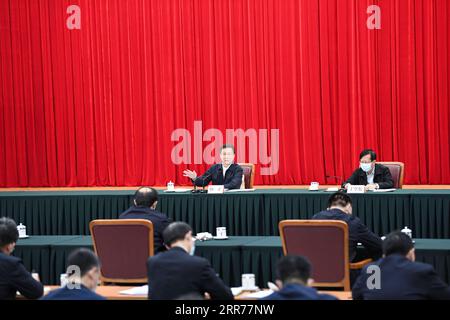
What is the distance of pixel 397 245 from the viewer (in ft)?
13.0

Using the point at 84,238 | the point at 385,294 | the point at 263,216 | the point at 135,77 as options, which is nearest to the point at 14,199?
the point at 84,238

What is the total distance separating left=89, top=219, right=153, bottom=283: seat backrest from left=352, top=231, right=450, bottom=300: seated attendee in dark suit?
2.00 meters

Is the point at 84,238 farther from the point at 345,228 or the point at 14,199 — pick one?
the point at 345,228

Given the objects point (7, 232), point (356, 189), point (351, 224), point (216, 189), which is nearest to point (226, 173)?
point (216, 189)

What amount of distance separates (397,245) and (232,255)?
2317mm

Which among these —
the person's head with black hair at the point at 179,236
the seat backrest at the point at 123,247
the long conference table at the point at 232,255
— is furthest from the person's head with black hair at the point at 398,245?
the seat backrest at the point at 123,247

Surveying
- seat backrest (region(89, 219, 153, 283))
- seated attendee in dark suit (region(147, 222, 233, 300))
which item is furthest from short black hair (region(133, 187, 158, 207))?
seated attendee in dark suit (region(147, 222, 233, 300))

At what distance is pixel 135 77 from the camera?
11102 millimetres

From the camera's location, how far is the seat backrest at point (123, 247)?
223 inches

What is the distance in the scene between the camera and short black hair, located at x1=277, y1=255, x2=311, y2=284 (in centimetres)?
338

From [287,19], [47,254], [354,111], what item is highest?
[287,19]

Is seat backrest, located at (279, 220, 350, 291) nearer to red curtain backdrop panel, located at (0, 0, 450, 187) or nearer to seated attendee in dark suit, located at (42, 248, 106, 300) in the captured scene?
seated attendee in dark suit, located at (42, 248, 106, 300)

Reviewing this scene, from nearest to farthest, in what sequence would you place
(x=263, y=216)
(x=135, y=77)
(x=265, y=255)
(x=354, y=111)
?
(x=265, y=255), (x=263, y=216), (x=354, y=111), (x=135, y=77)
